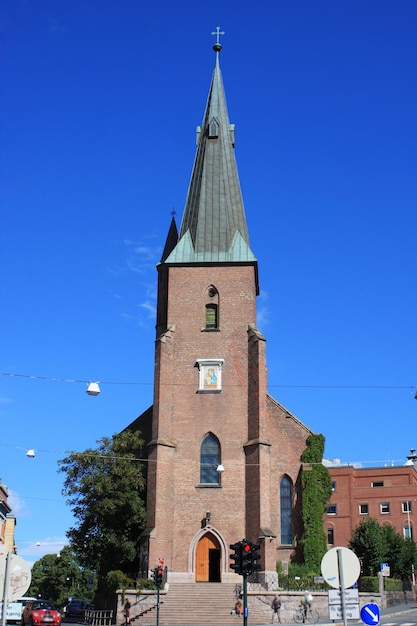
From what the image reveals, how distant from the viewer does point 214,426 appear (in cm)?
4034

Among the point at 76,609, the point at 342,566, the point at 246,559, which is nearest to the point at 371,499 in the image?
the point at 76,609

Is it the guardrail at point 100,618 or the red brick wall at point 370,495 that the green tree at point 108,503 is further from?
the red brick wall at point 370,495

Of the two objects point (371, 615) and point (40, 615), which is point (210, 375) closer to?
point (40, 615)

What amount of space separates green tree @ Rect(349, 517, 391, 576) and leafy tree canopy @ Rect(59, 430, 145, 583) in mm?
17005

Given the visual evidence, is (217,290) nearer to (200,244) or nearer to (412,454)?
(200,244)

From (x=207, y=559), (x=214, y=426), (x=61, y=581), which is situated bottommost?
(x=61, y=581)

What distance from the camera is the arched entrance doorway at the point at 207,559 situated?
38312 mm

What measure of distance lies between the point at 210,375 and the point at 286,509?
27.0ft

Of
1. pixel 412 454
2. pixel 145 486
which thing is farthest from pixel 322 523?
pixel 412 454

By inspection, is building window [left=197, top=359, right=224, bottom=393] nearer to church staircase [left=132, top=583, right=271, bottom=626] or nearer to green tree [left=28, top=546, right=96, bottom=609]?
church staircase [left=132, top=583, right=271, bottom=626]

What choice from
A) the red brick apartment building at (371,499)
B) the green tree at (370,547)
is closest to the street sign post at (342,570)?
the green tree at (370,547)

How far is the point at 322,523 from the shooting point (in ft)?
131

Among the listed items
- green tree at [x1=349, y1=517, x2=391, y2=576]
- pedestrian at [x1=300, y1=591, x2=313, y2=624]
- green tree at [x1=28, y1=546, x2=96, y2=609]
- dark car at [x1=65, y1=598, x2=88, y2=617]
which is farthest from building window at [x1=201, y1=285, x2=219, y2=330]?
green tree at [x1=28, y1=546, x2=96, y2=609]

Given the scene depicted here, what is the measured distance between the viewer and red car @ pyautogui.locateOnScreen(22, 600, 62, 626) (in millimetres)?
30203
